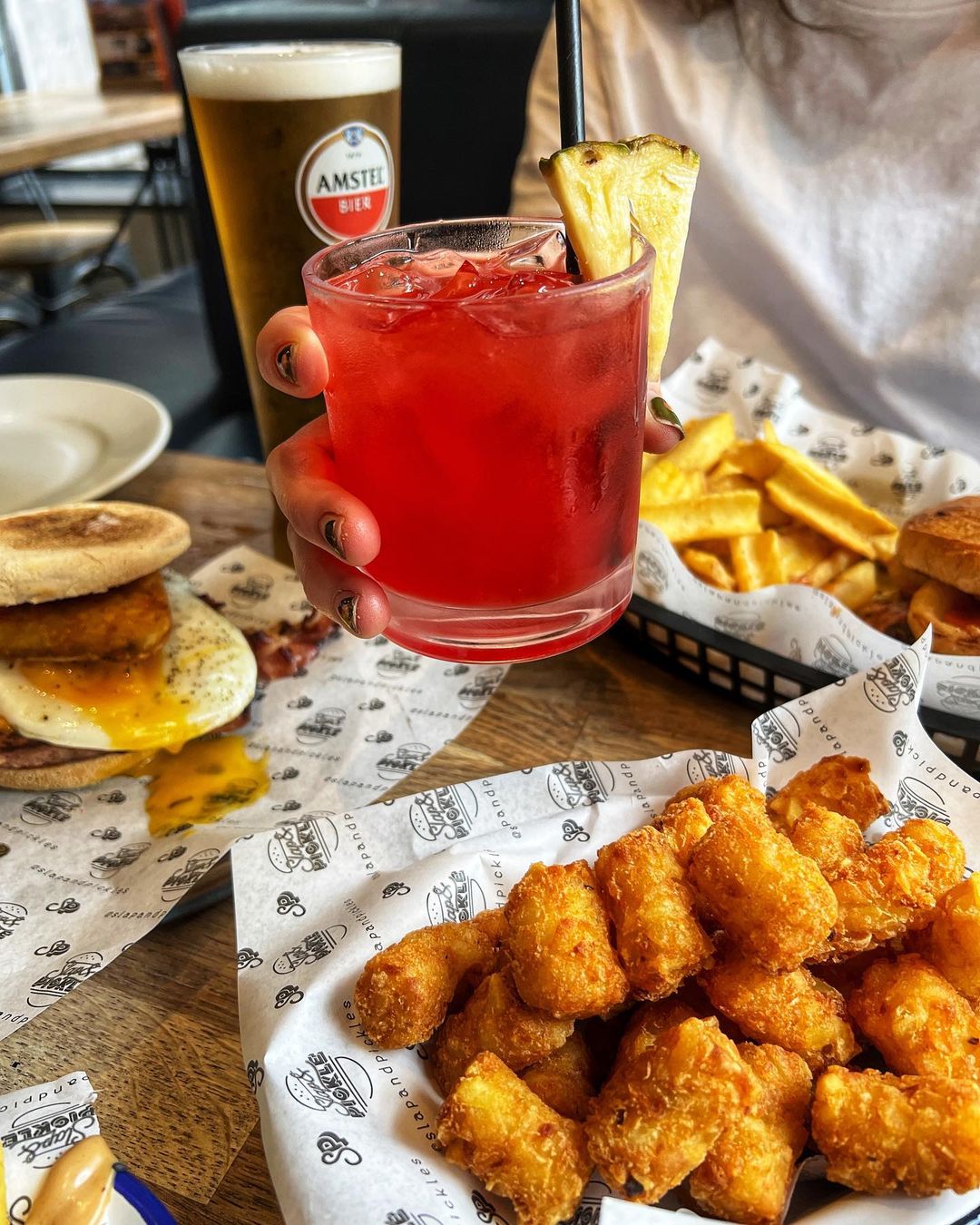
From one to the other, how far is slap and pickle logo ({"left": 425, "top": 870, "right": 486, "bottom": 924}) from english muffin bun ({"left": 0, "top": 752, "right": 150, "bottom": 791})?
0.60 m

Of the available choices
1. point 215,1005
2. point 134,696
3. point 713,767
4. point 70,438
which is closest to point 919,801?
point 713,767

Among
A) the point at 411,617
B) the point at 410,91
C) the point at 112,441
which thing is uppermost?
the point at 410,91

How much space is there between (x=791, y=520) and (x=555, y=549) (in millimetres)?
855

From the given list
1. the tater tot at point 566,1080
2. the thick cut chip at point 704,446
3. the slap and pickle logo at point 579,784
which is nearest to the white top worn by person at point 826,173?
the thick cut chip at point 704,446

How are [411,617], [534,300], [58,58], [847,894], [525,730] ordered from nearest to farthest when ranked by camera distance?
[534,300] < [847,894] < [411,617] < [525,730] < [58,58]

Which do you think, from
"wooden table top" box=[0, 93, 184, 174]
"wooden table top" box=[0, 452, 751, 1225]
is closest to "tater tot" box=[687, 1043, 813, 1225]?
"wooden table top" box=[0, 452, 751, 1225]

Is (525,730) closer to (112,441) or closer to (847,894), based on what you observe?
(847,894)

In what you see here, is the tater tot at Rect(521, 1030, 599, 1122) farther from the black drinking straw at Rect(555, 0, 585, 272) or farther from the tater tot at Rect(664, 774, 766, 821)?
the black drinking straw at Rect(555, 0, 585, 272)

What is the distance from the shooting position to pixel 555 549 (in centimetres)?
94

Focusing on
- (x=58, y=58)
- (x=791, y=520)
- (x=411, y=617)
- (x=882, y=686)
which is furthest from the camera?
(x=58, y=58)

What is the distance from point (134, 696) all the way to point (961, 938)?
A: 44.8 inches

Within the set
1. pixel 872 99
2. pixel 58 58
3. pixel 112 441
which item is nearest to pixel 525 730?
pixel 112 441

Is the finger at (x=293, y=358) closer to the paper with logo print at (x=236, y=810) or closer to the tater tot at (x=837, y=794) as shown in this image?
the paper with logo print at (x=236, y=810)

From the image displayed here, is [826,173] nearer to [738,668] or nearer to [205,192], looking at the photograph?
[738,668]
